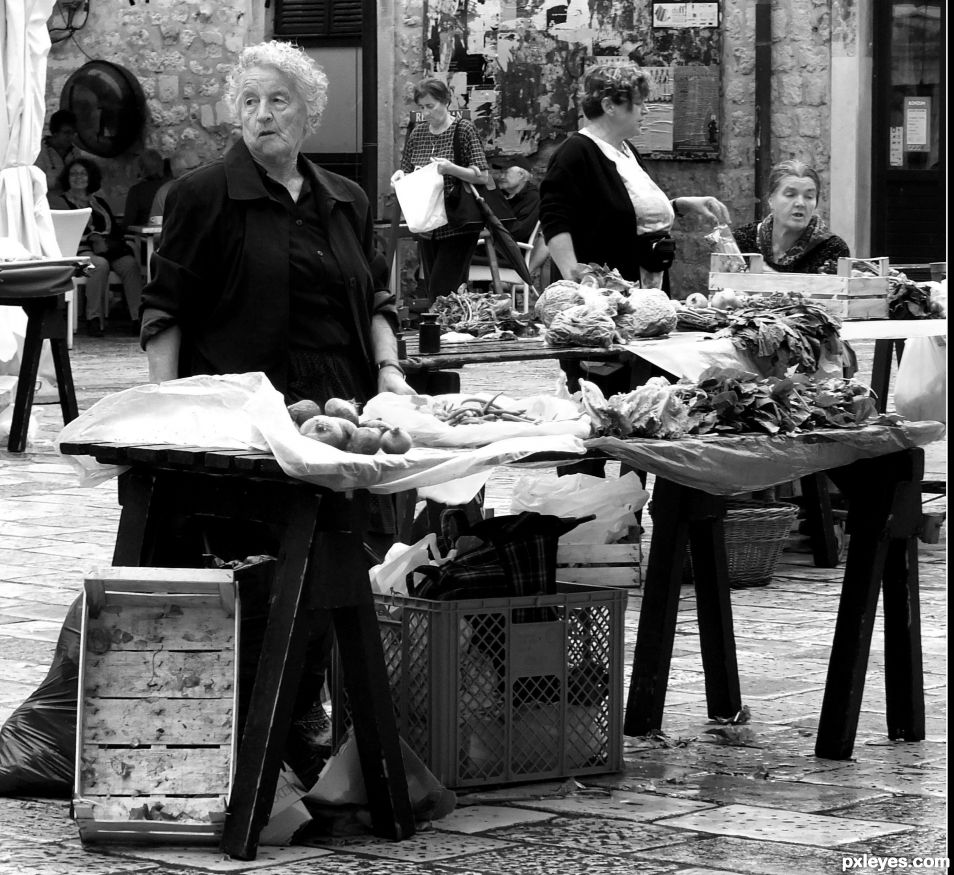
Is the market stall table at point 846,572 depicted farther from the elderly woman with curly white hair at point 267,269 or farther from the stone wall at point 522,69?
the stone wall at point 522,69

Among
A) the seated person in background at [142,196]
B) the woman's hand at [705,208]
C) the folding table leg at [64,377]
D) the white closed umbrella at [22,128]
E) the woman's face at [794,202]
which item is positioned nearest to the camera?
Result: the woman's face at [794,202]

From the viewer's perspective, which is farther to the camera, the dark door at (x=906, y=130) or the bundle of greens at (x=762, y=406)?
the dark door at (x=906, y=130)

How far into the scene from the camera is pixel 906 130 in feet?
53.8

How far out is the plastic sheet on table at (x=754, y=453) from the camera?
425 cm

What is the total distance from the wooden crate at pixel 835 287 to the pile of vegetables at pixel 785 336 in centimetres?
39

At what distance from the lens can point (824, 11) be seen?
16188mm

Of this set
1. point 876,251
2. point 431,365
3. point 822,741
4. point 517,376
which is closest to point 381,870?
point 822,741

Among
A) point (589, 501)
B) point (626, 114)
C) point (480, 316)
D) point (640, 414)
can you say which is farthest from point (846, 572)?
point (626, 114)

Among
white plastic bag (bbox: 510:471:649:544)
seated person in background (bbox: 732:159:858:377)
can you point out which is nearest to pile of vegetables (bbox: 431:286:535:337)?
white plastic bag (bbox: 510:471:649:544)

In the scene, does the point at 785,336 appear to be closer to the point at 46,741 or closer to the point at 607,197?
the point at 607,197

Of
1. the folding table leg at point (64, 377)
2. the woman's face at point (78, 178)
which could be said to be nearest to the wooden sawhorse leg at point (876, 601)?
the folding table leg at point (64, 377)

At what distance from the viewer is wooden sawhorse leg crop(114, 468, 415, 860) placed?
3713 millimetres

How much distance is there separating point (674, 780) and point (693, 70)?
12.9 meters

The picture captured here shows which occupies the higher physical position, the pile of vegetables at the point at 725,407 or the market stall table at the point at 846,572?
the pile of vegetables at the point at 725,407
